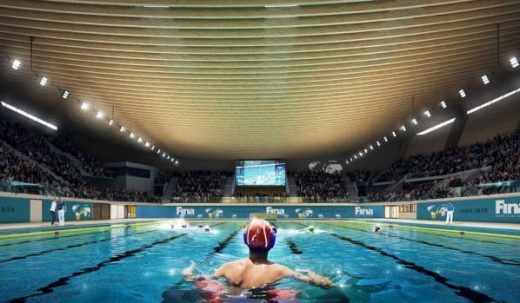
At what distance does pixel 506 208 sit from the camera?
65.8 ft

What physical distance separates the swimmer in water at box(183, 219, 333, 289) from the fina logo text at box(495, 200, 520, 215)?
17.2 m

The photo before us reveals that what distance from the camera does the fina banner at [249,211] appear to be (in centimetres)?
3809

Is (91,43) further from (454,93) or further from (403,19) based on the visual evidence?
(454,93)

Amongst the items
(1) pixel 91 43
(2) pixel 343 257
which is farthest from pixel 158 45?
(2) pixel 343 257

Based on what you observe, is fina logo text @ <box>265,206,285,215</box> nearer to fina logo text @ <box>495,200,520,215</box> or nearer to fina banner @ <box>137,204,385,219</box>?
fina banner @ <box>137,204,385,219</box>

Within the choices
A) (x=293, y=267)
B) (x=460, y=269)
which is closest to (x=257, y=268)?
(x=293, y=267)

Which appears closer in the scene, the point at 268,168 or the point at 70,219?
the point at 70,219

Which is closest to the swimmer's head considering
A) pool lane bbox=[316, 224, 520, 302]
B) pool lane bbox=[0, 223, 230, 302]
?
pool lane bbox=[316, 224, 520, 302]

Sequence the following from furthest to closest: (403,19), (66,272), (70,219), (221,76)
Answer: (70,219)
(221,76)
(403,19)
(66,272)

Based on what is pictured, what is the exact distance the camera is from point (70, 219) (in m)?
26.0

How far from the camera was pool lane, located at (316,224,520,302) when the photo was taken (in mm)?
5418

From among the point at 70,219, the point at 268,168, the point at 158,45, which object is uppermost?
the point at 158,45

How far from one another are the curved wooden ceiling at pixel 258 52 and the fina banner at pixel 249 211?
14.1 metres

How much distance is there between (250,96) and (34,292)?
15.8 m
